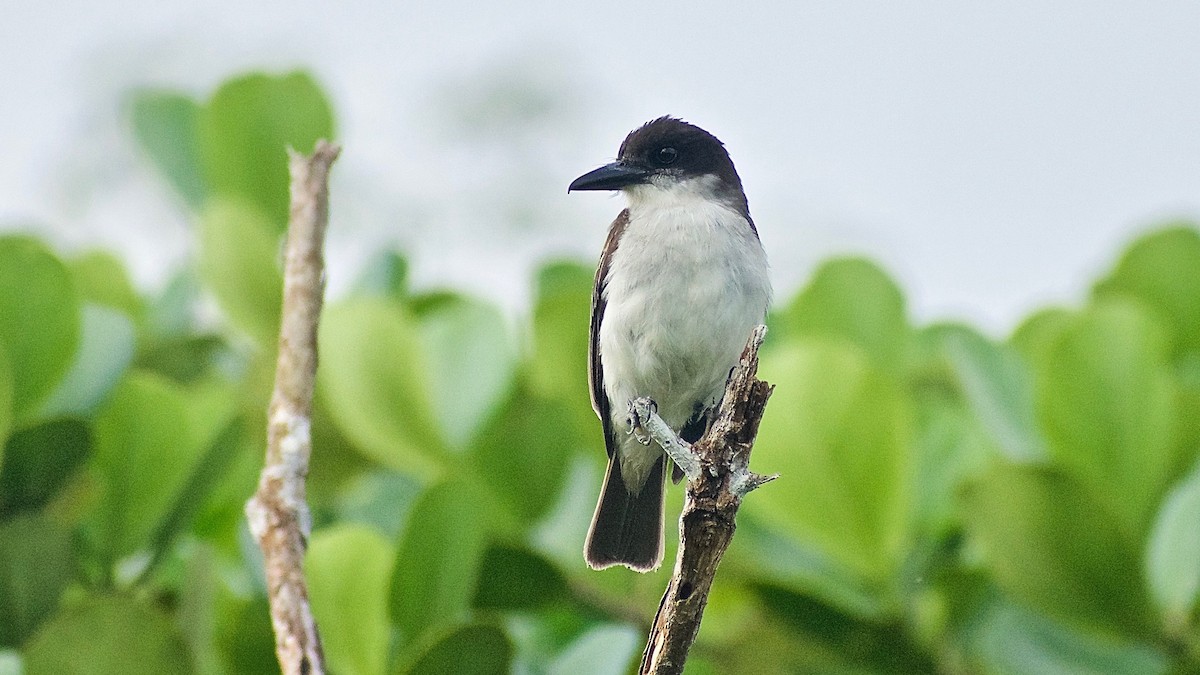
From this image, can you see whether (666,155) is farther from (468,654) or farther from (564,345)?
(468,654)

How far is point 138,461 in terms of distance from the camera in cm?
288

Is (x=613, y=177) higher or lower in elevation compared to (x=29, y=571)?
higher

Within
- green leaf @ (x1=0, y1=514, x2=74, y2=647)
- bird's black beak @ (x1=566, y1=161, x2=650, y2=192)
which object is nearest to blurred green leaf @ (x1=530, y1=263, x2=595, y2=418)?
bird's black beak @ (x1=566, y1=161, x2=650, y2=192)

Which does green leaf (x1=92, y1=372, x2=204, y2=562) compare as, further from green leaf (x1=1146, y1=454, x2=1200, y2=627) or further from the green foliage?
green leaf (x1=1146, y1=454, x2=1200, y2=627)

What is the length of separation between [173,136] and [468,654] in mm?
2093

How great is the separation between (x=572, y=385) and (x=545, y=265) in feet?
1.91

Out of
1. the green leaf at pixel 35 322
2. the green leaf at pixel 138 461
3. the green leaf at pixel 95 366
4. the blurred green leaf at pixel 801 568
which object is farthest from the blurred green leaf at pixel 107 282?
the blurred green leaf at pixel 801 568

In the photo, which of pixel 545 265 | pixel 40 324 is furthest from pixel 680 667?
pixel 545 265

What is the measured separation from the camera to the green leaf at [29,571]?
2.55 metres

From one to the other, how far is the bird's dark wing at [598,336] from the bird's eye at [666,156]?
183 mm

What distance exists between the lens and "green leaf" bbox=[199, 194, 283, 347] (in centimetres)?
313

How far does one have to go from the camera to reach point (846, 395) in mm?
2695

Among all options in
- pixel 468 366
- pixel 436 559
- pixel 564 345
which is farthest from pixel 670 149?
pixel 436 559

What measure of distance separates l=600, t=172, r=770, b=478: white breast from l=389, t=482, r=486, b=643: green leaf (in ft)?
1.86
